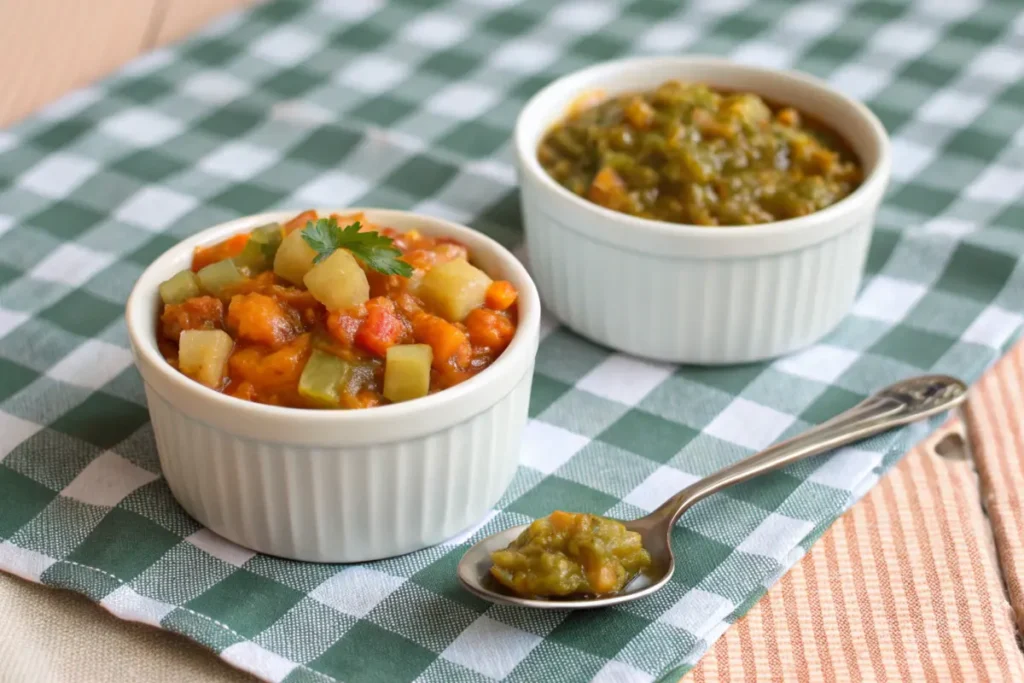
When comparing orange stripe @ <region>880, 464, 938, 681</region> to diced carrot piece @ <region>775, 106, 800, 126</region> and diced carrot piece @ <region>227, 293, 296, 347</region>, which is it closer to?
diced carrot piece @ <region>775, 106, 800, 126</region>

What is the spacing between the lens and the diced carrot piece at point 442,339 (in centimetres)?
225

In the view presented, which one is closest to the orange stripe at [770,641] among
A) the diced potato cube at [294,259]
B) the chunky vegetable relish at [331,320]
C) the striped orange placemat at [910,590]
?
the striped orange placemat at [910,590]

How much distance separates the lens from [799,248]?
2787 mm

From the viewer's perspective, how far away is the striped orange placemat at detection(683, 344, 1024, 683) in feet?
7.23

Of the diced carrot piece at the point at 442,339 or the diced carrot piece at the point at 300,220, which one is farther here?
the diced carrot piece at the point at 300,220

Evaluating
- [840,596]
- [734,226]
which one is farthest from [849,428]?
[734,226]

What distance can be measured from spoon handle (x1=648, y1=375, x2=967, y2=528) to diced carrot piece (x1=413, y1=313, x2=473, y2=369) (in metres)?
0.46

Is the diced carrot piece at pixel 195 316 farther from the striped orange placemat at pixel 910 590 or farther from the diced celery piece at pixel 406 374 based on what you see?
the striped orange placemat at pixel 910 590

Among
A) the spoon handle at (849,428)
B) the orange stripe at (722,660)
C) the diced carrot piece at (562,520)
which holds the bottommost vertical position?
the orange stripe at (722,660)

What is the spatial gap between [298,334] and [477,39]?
2.26 m

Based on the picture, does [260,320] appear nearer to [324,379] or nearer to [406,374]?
[324,379]

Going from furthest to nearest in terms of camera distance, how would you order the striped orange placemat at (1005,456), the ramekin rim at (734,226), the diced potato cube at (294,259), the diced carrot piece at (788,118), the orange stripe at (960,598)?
1. the diced carrot piece at (788,118)
2. the ramekin rim at (734,226)
3. the striped orange placemat at (1005,456)
4. the diced potato cube at (294,259)
5. the orange stripe at (960,598)

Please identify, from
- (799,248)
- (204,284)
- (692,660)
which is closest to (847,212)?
(799,248)

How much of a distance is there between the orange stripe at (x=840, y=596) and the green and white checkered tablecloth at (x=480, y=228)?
0.18 feet
